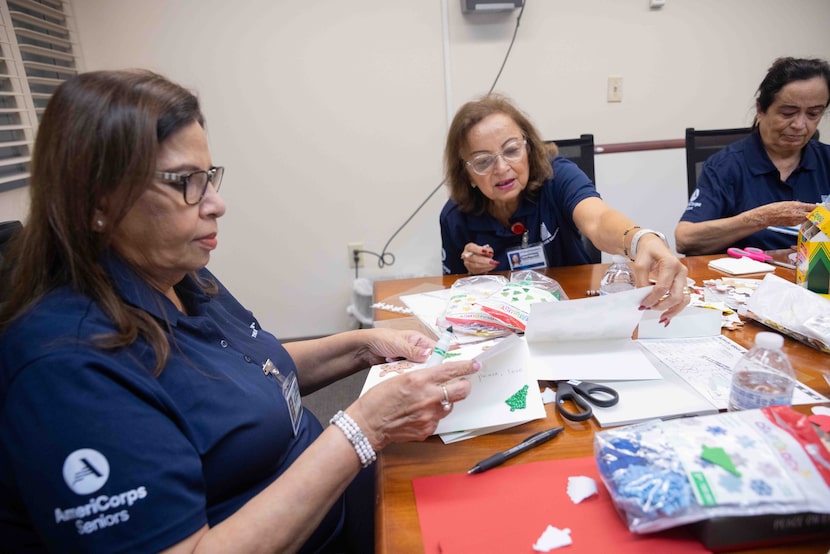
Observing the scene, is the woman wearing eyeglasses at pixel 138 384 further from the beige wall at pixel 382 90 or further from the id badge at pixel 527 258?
the beige wall at pixel 382 90

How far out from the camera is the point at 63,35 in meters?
2.31

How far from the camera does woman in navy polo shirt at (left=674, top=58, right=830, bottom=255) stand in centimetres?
170

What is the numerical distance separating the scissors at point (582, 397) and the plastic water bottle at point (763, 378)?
0.17 meters

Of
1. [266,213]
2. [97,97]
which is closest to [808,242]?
[97,97]

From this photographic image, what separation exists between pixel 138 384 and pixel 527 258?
4.19ft

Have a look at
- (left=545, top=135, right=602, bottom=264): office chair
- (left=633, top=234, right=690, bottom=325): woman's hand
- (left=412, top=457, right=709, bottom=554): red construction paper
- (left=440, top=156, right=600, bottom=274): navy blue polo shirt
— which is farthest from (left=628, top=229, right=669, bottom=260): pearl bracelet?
(left=545, top=135, right=602, bottom=264): office chair

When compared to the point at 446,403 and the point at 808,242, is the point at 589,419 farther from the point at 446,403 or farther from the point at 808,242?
the point at 808,242

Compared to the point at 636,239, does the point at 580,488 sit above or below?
below

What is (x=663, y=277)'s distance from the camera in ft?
3.02

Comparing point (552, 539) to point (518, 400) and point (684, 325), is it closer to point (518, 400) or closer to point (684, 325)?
point (518, 400)

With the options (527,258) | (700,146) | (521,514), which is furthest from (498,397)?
(700,146)

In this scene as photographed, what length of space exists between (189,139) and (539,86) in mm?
2365

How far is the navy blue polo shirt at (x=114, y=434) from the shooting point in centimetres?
52

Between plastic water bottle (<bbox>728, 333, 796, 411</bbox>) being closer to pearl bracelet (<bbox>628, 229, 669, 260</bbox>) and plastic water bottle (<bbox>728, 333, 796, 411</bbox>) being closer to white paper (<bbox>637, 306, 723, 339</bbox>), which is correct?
white paper (<bbox>637, 306, 723, 339</bbox>)
